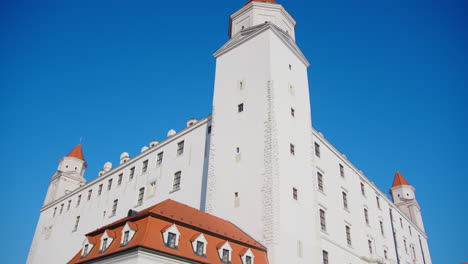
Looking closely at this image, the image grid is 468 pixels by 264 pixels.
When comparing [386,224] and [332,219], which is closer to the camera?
[332,219]

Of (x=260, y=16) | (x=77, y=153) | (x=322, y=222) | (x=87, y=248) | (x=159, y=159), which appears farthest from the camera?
(x=77, y=153)

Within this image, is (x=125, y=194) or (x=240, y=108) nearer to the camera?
(x=240, y=108)

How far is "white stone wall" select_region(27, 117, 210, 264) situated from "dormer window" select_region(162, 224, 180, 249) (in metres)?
10.7

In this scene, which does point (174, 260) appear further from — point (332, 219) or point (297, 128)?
point (332, 219)

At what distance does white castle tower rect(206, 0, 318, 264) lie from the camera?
76.6ft

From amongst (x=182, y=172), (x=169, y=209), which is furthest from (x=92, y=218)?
(x=169, y=209)

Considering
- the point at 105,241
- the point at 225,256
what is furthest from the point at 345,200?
the point at 105,241

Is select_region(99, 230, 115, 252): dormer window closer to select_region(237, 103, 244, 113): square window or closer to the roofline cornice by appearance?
select_region(237, 103, 244, 113): square window

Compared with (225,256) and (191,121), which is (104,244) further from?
(191,121)

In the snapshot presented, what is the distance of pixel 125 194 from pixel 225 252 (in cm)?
2117

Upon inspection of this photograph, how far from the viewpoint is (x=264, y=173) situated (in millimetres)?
24188

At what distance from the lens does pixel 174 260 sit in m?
16.8

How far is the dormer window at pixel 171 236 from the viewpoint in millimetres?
17188

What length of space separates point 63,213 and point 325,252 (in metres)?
35.6
